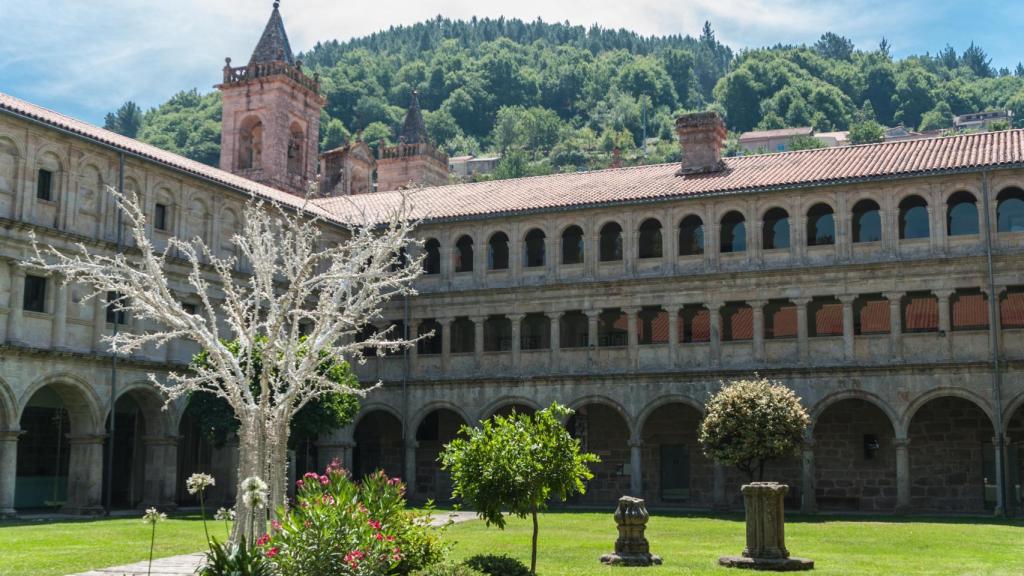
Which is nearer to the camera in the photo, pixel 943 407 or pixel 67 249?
pixel 67 249

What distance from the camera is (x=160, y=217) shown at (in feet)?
115

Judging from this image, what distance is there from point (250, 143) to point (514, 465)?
156ft

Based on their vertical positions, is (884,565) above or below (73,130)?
below

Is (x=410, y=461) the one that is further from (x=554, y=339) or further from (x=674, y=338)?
(x=674, y=338)

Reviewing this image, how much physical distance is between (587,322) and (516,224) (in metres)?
4.19

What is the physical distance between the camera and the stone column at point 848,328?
1385 inches

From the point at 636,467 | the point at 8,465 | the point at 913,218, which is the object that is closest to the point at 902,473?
the point at 913,218

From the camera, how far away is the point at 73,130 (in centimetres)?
3155

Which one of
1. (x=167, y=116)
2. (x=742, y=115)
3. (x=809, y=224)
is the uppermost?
(x=742, y=115)

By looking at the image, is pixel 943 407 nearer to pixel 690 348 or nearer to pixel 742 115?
pixel 690 348

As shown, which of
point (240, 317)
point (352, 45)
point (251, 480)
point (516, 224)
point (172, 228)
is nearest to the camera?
point (251, 480)

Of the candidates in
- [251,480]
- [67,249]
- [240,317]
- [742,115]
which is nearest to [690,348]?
[67,249]

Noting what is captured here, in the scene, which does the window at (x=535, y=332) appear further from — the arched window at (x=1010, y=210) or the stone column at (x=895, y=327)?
the arched window at (x=1010, y=210)

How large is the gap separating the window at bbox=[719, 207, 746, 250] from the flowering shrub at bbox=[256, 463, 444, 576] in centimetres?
2493
